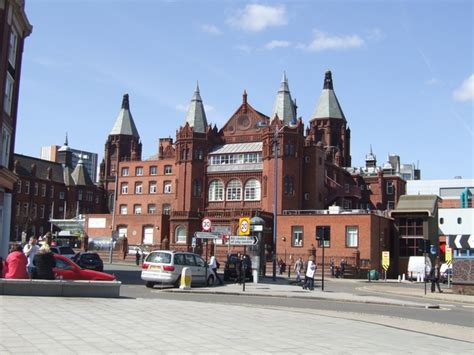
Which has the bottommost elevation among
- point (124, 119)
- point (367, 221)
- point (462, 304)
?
point (462, 304)

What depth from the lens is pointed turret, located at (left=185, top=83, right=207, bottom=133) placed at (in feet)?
242

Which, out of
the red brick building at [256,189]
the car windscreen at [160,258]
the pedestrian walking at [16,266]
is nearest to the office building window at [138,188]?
the red brick building at [256,189]

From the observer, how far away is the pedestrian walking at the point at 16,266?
16891mm

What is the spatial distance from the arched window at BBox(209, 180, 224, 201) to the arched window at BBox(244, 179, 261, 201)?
10.7 feet

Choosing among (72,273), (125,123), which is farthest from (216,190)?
(72,273)

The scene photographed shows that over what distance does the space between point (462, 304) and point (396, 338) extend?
574 inches

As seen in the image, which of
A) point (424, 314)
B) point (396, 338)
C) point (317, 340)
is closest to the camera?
point (317, 340)

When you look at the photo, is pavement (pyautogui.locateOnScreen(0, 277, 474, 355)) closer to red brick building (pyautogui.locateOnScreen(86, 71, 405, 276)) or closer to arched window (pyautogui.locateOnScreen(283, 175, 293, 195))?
red brick building (pyautogui.locateOnScreen(86, 71, 405, 276))

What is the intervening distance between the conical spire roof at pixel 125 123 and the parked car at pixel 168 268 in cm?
8210

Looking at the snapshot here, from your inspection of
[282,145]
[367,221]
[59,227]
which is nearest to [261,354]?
[367,221]

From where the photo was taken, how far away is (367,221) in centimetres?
5316

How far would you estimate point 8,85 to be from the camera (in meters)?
33.4

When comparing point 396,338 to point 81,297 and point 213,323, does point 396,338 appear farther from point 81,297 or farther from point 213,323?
point 81,297

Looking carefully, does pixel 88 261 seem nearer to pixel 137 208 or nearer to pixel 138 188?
pixel 137 208
